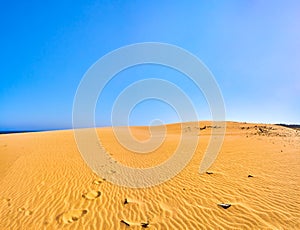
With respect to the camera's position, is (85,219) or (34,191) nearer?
(85,219)

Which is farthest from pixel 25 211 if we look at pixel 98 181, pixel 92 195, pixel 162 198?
pixel 162 198

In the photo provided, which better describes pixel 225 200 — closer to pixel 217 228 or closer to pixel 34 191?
pixel 217 228

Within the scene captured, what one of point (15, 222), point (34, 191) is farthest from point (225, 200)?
point (34, 191)

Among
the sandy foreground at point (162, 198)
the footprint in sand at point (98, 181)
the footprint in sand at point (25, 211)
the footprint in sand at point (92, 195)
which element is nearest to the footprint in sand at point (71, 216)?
the sandy foreground at point (162, 198)

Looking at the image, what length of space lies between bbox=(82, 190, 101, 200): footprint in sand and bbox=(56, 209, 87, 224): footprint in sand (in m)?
0.92

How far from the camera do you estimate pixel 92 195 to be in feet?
24.4

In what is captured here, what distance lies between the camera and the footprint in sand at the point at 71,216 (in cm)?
575

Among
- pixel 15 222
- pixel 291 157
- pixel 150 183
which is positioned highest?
pixel 291 157

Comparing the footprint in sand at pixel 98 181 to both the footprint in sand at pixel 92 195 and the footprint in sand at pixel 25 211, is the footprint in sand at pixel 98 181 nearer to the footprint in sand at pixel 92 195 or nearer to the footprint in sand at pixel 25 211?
Result: the footprint in sand at pixel 92 195

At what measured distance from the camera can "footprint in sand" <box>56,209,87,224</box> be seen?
5.75m

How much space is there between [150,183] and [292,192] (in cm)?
510

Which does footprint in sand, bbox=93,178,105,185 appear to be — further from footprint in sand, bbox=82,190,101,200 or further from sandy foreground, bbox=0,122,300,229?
footprint in sand, bbox=82,190,101,200

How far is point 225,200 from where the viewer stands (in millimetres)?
6340

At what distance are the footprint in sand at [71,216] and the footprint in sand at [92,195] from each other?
92 centimetres
